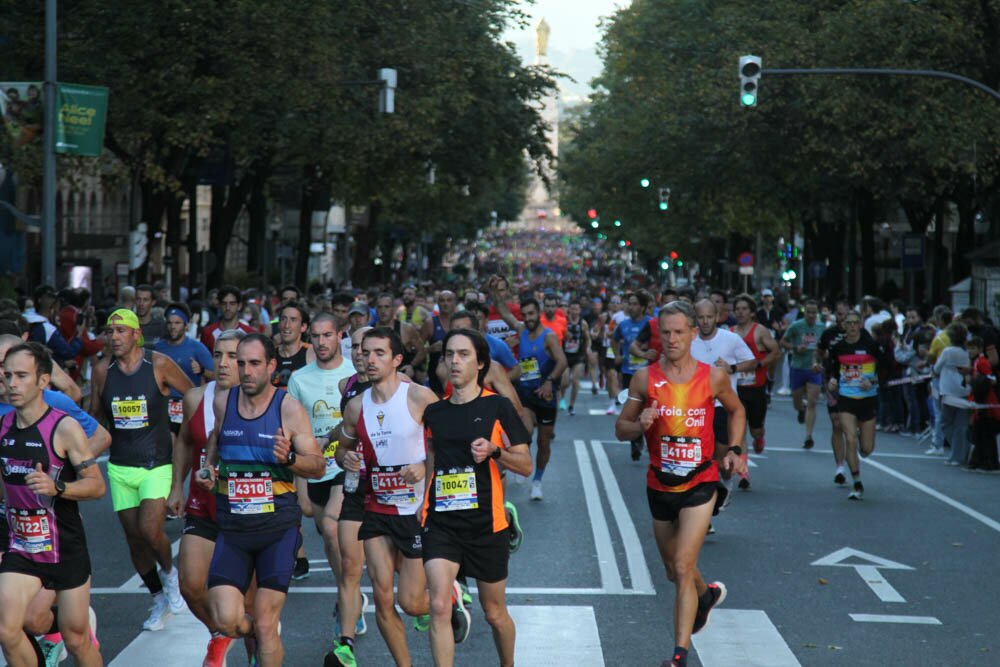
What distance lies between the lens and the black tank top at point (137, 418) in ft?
33.0

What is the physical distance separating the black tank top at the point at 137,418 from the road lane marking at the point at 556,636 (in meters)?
2.15

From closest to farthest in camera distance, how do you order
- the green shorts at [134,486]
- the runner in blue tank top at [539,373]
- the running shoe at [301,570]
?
the green shorts at [134,486] < the running shoe at [301,570] < the runner in blue tank top at [539,373]

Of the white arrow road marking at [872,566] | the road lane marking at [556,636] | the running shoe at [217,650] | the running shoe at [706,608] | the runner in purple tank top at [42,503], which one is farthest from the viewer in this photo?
the white arrow road marking at [872,566]

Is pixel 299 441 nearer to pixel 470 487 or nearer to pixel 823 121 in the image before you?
pixel 470 487

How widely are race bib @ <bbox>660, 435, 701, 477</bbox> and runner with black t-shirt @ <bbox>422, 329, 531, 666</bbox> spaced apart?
1.36 meters

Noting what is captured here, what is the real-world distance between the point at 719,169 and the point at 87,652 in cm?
3806

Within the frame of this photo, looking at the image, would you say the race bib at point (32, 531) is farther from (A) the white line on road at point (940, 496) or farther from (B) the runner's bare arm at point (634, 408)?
(A) the white line on road at point (940, 496)

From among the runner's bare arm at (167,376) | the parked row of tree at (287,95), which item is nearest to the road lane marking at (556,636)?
the runner's bare arm at (167,376)

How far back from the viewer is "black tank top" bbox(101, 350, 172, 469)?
10070 mm

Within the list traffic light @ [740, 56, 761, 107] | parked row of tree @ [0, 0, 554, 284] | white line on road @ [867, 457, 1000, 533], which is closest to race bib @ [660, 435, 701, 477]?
white line on road @ [867, 457, 1000, 533]

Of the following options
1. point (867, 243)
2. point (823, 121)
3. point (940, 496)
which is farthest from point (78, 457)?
point (867, 243)

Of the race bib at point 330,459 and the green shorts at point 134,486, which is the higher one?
the race bib at point 330,459

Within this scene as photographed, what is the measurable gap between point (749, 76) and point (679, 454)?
15.7 meters

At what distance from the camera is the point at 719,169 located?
44281 millimetres
